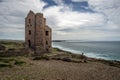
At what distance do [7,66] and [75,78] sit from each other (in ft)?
35.9

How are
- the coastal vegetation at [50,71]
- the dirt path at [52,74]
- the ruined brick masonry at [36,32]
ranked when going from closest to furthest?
the dirt path at [52,74]
the coastal vegetation at [50,71]
the ruined brick masonry at [36,32]

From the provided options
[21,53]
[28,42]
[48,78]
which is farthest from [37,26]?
[48,78]

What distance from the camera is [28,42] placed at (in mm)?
42688

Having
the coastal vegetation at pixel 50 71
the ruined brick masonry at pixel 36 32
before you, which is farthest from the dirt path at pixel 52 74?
the ruined brick masonry at pixel 36 32

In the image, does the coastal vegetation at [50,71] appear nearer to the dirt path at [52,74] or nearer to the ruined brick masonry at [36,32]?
the dirt path at [52,74]

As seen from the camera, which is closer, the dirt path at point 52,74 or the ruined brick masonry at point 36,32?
the dirt path at point 52,74

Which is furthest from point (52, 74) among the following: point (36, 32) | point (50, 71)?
point (36, 32)

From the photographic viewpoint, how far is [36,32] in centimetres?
4125

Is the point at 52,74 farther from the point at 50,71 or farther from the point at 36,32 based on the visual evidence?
the point at 36,32

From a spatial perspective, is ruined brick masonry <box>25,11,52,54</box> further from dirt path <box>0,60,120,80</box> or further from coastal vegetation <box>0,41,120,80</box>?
dirt path <box>0,60,120,80</box>

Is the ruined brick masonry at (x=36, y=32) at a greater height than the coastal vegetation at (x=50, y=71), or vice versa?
the ruined brick masonry at (x=36, y=32)

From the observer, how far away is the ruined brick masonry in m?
40.9

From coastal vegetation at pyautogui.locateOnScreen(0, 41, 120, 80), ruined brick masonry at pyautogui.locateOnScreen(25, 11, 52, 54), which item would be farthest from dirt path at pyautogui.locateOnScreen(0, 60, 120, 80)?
ruined brick masonry at pyautogui.locateOnScreen(25, 11, 52, 54)

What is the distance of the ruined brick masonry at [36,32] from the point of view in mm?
40875
